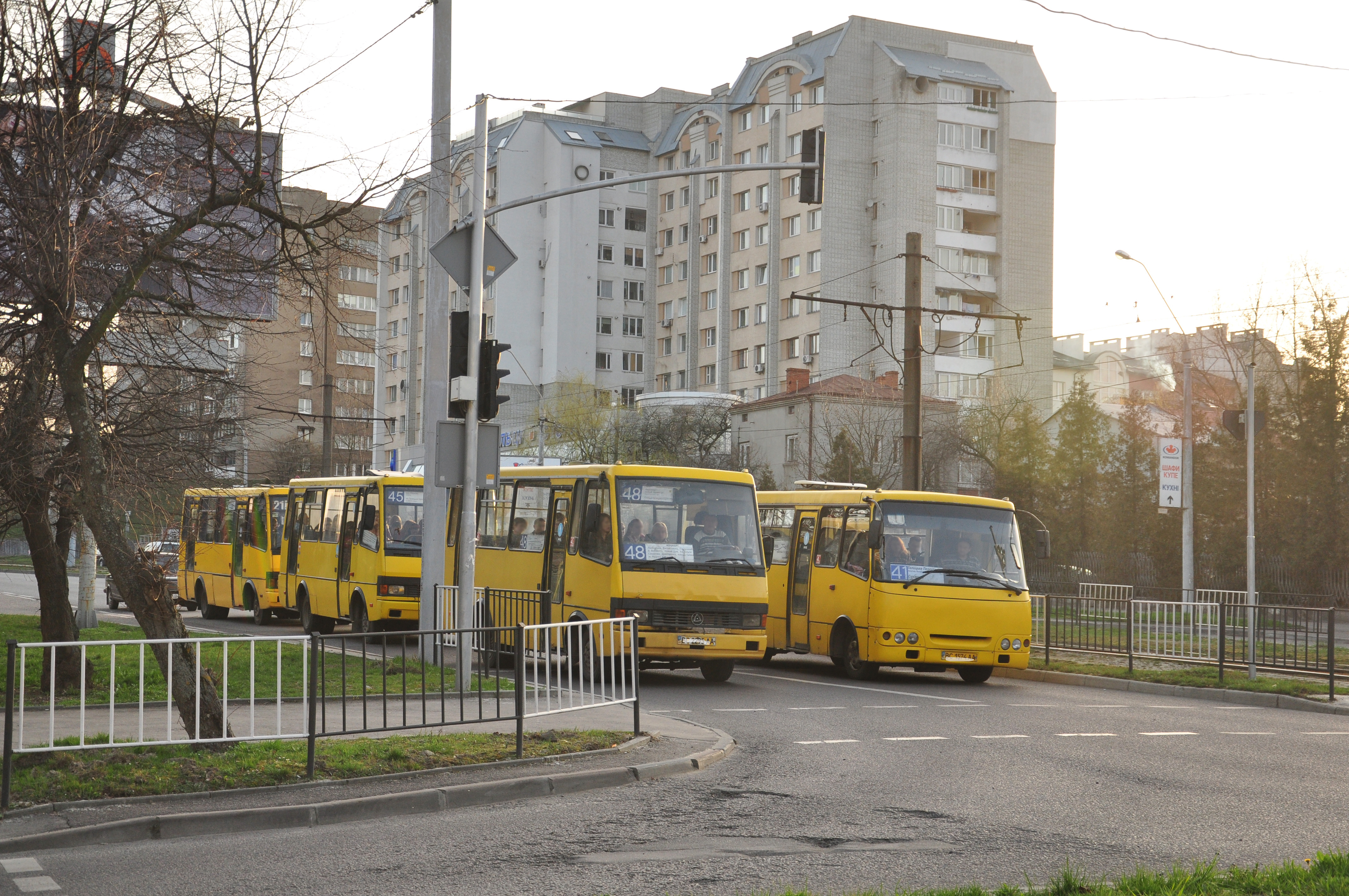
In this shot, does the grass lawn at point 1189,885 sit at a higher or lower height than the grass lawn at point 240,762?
higher

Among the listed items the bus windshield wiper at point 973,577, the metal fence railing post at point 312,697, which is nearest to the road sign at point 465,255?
the metal fence railing post at point 312,697

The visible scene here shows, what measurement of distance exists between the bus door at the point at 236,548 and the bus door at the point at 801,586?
14.2 metres

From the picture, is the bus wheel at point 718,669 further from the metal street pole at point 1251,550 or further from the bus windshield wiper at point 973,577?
the metal street pole at point 1251,550

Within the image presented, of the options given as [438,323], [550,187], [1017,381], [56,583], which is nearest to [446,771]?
[56,583]

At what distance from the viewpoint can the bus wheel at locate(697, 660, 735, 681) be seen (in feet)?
61.3

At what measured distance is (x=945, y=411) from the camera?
68438mm

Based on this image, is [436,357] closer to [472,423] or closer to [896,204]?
[472,423]

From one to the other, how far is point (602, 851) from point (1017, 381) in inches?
2861

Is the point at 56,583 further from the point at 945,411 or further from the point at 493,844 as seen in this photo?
the point at 945,411

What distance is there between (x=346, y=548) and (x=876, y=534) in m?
10.5

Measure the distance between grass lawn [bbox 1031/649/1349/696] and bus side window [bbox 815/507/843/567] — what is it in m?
3.75

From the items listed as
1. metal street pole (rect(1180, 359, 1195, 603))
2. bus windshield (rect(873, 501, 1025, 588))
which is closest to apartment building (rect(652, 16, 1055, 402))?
metal street pole (rect(1180, 359, 1195, 603))

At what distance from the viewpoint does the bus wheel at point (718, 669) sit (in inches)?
736

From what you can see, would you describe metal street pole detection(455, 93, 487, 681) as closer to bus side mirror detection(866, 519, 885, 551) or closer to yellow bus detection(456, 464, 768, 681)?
yellow bus detection(456, 464, 768, 681)
